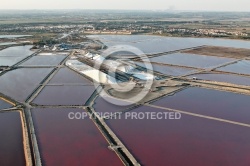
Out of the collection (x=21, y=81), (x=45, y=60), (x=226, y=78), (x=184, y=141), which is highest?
(x=45, y=60)

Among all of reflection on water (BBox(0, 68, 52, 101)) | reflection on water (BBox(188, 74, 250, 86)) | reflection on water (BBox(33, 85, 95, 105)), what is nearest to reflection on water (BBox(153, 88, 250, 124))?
reflection on water (BBox(188, 74, 250, 86))

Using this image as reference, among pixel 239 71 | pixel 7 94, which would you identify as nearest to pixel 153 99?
pixel 7 94

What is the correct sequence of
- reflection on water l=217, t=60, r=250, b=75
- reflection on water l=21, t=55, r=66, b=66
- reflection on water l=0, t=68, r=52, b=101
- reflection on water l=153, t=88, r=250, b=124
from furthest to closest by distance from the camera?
reflection on water l=21, t=55, r=66, b=66 < reflection on water l=217, t=60, r=250, b=75 < reflection on water l=0, t=68, r=52, b=101 < reflection on water l=153, t=88, r=250, b=124

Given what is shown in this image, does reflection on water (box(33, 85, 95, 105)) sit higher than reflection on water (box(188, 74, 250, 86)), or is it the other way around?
reflection on water (box(33, 85, 95, 105))

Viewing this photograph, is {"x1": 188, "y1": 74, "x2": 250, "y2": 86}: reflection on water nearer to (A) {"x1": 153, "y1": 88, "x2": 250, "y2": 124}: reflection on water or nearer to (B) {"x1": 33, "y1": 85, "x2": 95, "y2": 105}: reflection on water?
(A) {"x1": 153, "y1": 88, "x2": 250, "y2": 124}: reflection on water

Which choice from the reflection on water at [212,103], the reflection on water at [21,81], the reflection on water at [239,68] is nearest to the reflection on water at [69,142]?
the reflection on water at [21,81]

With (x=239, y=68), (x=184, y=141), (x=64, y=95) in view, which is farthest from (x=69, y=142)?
(x=239, y=68)

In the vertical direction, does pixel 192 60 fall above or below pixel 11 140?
above

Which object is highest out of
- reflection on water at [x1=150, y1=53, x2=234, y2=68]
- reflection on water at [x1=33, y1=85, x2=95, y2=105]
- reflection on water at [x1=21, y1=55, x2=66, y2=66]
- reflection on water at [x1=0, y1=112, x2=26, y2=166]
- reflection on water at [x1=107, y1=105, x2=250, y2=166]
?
reflection on water at [x1=21, y1=55, x2=66, y2=66]

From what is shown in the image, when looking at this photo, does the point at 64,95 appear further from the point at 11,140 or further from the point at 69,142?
the point at 69,142

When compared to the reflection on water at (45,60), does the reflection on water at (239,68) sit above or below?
below

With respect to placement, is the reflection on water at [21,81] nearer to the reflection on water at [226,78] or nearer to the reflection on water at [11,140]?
the reflection on water at [11,140]
